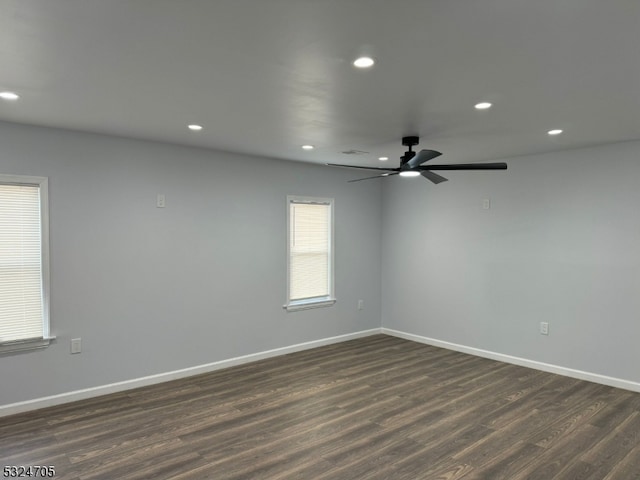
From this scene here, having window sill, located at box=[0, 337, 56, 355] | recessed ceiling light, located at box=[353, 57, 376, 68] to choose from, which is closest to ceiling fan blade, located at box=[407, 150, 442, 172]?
recessed ceiling light, located at box=[353, 57, 376, 68]

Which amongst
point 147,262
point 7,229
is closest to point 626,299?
point 147,262

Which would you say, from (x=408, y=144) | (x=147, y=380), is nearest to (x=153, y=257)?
(x=147, y=380)

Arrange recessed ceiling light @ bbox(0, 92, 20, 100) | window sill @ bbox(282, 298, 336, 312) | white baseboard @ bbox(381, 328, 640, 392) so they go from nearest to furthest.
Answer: recessed ceiling light @ bbox(0, 92, 20, 100)
white baseboard @ bbox(381, 328, 640, 392)
window sill @ bbox(282, 298, 336, 312)

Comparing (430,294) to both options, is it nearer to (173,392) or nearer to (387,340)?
(387,340)

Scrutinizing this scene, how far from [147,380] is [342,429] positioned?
2.14 metres

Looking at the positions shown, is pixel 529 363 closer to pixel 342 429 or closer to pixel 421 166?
pixel 342 429

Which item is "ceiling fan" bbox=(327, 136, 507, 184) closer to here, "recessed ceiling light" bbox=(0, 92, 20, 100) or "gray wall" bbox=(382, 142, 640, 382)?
"gray wall" bbox=(382, 142, 640, 382)

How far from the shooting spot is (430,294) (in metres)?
5.97

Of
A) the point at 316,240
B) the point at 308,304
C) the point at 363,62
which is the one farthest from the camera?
the point at 316,240

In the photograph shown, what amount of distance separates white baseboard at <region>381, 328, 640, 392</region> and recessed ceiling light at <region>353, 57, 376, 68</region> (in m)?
4.17

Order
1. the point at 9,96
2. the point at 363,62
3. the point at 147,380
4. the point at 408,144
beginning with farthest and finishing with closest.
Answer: the point at 147,380, the point at 408,144, the point at 9,96, the point at 363,62

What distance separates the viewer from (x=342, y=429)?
336 centimetres

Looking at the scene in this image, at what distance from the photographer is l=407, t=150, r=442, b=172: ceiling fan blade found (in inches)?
133

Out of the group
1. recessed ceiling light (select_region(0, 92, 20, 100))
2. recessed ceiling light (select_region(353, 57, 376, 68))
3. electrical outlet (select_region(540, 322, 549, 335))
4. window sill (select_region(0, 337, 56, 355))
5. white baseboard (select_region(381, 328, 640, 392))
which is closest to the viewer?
recessed ceiling light (select_region(353, 57, 376, 68))
